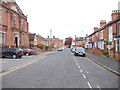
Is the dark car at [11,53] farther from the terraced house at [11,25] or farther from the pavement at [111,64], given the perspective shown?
the pavement at [111,64]

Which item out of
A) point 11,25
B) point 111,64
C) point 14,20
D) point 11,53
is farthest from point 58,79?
point 14,20

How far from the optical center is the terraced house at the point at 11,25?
1073 inches

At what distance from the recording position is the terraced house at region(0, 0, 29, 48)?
2725 cm

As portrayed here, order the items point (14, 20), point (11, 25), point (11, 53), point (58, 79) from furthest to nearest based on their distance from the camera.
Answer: point (14, 20) < point (11, 25) < point (11, 53) < point (58, 79)

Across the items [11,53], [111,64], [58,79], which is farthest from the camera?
[11,53]

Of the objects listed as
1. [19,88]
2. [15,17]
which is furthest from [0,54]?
[19,88]

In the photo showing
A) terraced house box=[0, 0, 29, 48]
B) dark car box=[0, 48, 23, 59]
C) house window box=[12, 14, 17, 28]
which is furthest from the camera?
house window box=[12, 14, 17, 28]

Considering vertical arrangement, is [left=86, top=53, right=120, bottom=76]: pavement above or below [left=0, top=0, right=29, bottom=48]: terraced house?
below

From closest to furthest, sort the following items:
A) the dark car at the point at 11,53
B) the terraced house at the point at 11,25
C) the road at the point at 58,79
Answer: the road at the point at 58,79 → the dark car at the point at 11,53 → the terraced house at the point at 11,25

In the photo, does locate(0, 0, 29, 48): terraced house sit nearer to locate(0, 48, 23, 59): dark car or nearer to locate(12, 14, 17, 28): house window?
locate(12, 14, 17, 28): house window

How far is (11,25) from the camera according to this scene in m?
30.5

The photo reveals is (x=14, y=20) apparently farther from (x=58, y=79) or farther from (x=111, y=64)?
(x=58, y=79)

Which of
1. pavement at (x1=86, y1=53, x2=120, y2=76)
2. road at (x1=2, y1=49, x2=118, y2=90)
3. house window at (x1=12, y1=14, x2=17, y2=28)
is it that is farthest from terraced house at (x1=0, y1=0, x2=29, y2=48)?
road at (x1=2, y1=49, x2=118, y2=90)

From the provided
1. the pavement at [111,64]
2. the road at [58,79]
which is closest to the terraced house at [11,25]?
the pavement at [111,64]
